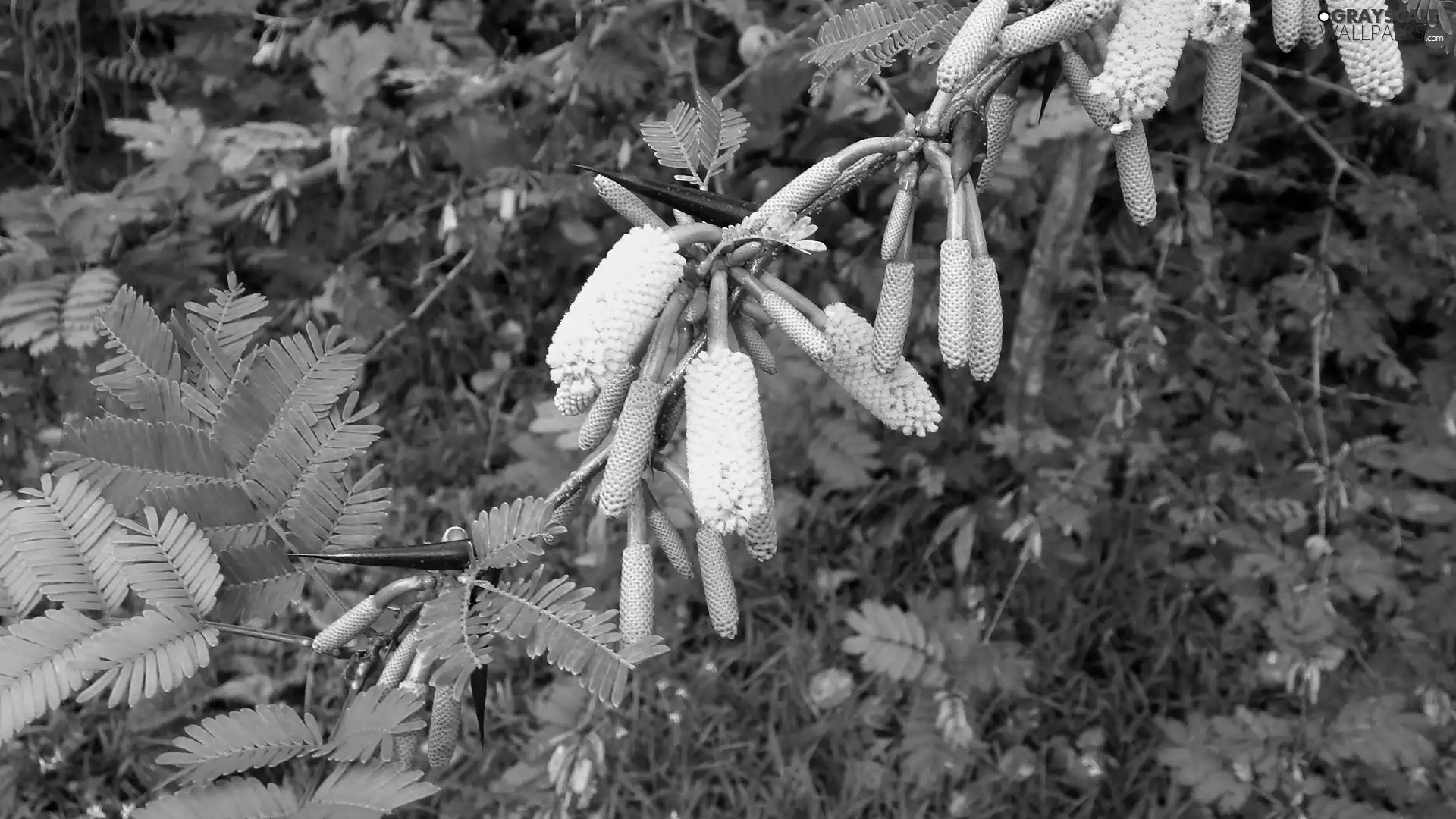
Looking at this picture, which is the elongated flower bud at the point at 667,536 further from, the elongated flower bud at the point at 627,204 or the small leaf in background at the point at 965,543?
the small leaf in background at the point at 965,543

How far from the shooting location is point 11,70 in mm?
3000

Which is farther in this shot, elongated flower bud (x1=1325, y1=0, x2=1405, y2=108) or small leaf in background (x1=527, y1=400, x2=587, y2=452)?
small leaf in background (x1=527, y1=400, x2=587, y2=452)

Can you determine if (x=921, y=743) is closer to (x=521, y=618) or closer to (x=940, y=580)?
(x=940, y=580)

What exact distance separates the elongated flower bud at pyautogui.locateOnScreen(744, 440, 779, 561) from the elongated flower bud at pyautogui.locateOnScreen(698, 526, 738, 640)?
0.10 ft

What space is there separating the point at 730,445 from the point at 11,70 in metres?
3.34

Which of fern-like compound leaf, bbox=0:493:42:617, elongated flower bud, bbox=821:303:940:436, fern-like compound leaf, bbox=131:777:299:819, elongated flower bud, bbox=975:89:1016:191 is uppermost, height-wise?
elongated flower bud, bbox=975:89:1016:191

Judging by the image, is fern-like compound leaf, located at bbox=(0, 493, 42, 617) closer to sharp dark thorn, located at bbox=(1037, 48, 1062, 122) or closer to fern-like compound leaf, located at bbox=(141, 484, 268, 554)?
fern-like compound leaf, located at bbox=(141, 484, 268, 554)

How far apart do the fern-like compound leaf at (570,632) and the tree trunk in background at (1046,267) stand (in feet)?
6.07

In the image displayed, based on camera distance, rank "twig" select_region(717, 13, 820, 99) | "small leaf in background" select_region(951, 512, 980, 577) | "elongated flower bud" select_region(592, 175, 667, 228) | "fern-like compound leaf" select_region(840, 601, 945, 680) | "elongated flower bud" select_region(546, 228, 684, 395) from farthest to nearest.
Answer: "small leaf in background" select_region(951, 512, 980, 577), "twig" select_region(717, 13, 820, 99), "fern-like compound leaf" select_region(840, 601, 945, 680), "elongated flower bud" select_region(592, 175, 667, 228), "elongated flower bud" select_region(546, 228, 684, 395)

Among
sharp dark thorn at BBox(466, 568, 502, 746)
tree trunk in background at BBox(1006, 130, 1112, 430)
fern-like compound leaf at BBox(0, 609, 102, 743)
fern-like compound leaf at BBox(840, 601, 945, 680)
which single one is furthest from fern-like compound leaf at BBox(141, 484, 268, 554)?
tree trunk in background at BBox(1006, 130, 1112, 430)

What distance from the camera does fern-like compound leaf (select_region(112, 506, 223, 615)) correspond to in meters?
0.82

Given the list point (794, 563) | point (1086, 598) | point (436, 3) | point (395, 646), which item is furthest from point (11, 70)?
point (1086, 598)

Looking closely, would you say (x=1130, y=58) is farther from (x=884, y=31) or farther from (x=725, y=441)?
(x=725, y=441)

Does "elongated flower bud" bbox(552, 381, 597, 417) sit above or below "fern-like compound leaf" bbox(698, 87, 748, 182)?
below
